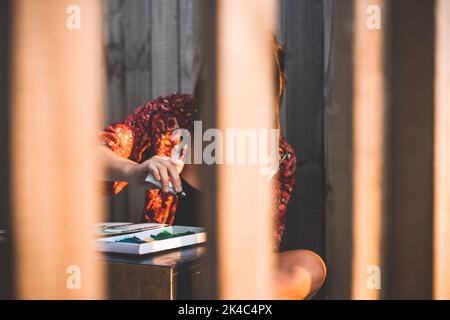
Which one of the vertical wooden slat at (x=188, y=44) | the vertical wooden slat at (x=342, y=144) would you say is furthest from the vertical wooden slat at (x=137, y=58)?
the vertical wooden slat at (x=342, y=144)

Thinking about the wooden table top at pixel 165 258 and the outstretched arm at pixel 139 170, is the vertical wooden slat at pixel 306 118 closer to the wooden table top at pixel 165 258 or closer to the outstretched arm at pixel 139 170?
the outstretched arm at pixel 139 170

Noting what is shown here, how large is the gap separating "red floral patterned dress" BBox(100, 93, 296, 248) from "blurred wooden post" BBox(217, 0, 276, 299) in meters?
0.57

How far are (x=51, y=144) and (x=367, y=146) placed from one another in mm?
555

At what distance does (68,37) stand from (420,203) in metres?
0.70

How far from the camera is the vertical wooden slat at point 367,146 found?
2.56 ft

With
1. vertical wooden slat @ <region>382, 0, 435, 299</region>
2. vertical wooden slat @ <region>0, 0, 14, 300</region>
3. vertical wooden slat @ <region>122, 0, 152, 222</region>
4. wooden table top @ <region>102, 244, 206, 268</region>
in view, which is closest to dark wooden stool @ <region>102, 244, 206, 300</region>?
wooden table top @ <region>102, 244, 206, 268</region>

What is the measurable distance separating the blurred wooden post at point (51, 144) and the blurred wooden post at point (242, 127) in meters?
0.21

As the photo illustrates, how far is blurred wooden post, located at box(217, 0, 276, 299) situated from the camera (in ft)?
2.21

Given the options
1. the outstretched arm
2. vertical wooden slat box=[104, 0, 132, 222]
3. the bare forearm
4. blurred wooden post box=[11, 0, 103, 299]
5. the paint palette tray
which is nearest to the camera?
blurred wooden post box=[11, 0, 103, 299]

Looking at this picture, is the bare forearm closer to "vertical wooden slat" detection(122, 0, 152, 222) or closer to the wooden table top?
the wooden table top

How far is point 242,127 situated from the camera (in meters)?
0.69

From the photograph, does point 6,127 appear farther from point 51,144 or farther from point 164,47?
point 164,47

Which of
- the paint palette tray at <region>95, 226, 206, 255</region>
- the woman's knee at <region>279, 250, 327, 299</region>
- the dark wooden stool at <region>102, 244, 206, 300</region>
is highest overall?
the paint palette tray at <region>95, 226, 206, 255</region>

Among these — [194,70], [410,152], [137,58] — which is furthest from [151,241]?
[137,58]
